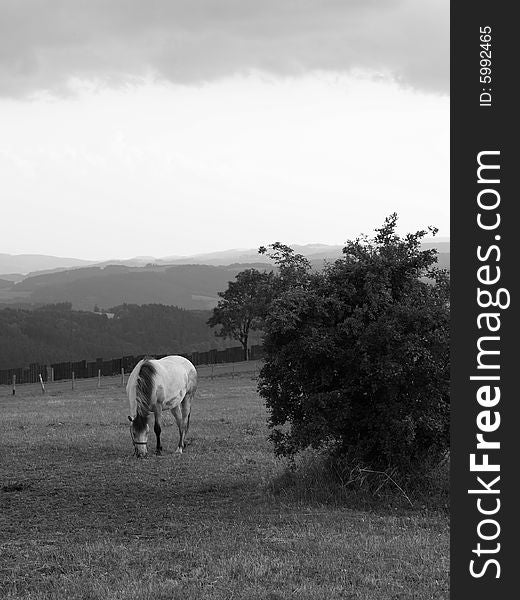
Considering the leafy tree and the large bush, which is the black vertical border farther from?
the leafy tree

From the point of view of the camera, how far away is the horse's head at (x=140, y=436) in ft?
57.4

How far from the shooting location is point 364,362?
12.5m

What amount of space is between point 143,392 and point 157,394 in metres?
0.79

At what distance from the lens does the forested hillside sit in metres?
123

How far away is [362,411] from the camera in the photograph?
13.1m

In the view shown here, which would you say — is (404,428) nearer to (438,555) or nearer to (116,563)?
(438,555)

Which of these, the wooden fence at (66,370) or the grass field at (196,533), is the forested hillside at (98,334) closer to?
the wooden fence at (66,370)

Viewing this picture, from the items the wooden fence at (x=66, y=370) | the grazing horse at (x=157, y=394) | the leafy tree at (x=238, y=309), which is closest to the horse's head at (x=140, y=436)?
Answer: the grazing horse at (x=157, y=394)

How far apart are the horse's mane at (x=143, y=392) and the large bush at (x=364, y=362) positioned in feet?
16.3

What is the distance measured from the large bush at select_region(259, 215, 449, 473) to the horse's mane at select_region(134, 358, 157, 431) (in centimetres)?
496

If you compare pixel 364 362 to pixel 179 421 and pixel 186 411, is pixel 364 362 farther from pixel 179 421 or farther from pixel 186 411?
pixel 186 411

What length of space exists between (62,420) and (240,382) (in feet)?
87.4

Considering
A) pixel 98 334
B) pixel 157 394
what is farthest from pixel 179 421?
pixel 98 334

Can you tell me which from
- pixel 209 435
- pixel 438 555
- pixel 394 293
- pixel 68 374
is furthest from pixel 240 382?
pixel 438 555
